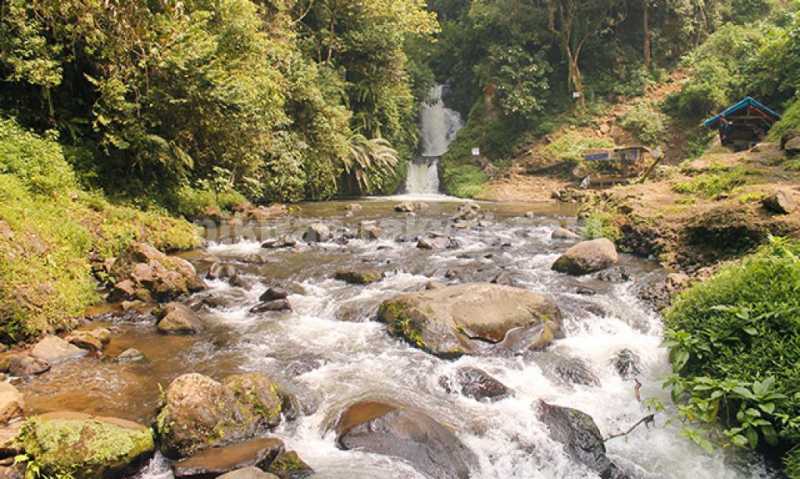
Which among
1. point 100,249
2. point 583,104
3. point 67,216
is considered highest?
point 583,104

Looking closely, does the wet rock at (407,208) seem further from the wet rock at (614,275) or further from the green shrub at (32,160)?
the green shrub at (32,160)

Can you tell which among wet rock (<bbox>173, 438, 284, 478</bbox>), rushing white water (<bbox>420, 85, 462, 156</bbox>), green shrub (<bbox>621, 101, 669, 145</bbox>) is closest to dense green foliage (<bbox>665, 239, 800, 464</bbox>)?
wet rock (<bbox>173, 438, 284, 478</bbox>)

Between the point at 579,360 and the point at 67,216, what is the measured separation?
947 cm

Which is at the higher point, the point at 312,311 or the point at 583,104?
the point at 583,104

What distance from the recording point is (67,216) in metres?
9.22

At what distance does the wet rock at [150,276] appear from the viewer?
323 inches

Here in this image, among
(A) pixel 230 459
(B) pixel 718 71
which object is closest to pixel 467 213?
(A) pixel 230 459

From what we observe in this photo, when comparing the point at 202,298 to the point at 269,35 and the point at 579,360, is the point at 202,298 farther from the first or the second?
the point at 269,35

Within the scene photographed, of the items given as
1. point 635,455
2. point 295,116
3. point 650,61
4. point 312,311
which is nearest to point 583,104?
point 650,61

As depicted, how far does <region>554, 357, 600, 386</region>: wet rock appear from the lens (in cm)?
595

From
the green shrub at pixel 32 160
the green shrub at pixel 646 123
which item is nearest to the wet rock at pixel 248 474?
the green shrub at pixel 32 160

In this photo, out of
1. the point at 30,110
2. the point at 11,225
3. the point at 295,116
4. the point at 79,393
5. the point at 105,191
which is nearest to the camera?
the point at 79,393

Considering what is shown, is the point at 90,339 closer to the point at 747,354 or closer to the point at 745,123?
the point at 747,354

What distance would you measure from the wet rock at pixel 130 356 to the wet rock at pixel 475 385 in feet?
12.8
